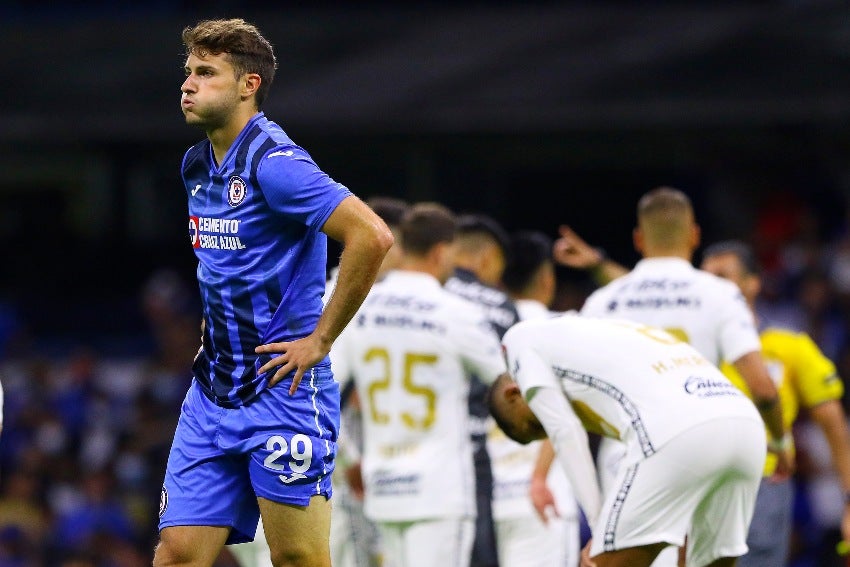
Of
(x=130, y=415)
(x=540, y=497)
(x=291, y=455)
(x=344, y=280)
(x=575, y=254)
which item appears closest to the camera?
(x=344, y=280)

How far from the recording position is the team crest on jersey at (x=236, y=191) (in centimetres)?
493

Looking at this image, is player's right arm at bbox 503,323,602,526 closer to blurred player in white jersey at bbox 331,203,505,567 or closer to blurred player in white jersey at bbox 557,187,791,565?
blurred player in white jersey at bbox 557,187,791,565

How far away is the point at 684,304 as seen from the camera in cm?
705

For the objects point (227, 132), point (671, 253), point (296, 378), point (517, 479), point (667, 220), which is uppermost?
point (227, 132)

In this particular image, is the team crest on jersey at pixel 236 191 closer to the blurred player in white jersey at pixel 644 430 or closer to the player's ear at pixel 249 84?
the player's ear at pixel 249 84

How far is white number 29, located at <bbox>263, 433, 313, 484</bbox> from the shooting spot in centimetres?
489

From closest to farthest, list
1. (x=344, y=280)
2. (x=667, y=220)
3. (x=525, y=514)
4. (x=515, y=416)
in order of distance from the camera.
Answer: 1. (x=344, y=280)
2. (x=515, y=416)
3. (x=667, y=220)
4. (x=525, y=514)

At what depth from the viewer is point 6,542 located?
1335 cm

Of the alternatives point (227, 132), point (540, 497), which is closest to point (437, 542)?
point (540, 497)

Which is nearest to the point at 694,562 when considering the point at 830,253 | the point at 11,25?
the point at 830,253

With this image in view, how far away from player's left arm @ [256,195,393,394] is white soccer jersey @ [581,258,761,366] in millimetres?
2534

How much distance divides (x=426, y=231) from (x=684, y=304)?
4.08 ft

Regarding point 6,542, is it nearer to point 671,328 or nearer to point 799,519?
point 799,519

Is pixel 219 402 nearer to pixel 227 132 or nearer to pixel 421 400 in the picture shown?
pixel 227 132
